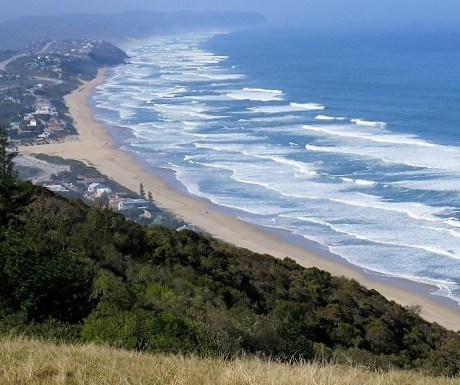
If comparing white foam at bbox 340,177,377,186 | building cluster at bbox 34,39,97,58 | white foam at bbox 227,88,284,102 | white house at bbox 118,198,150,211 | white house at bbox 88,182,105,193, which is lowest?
white house at bbox 88,182,105,193

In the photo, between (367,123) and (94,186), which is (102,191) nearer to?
(94,186)

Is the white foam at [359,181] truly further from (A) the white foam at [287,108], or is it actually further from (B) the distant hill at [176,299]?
(A) the white foam at [287,108]

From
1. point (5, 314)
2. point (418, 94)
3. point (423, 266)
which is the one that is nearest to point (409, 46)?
point (418, 94)

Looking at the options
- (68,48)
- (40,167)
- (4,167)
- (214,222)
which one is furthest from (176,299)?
(68,48)

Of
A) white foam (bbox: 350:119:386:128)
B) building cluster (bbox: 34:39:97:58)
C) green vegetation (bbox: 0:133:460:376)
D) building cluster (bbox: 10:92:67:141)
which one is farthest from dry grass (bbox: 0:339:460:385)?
building cluster (bbox: 34:39:97:58)

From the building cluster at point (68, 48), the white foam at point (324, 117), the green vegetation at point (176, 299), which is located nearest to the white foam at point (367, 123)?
the white foam at point (324, 117)

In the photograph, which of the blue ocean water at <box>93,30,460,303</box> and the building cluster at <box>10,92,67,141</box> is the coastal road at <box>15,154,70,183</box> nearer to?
the blue ocean water at <box>93,30,460,303</box>
